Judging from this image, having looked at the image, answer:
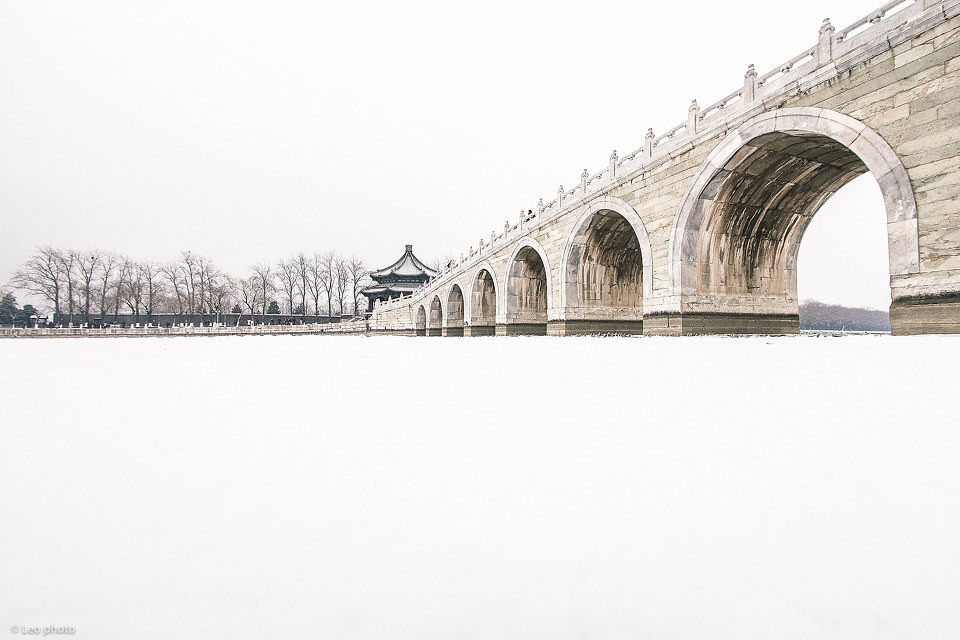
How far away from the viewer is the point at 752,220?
504 inches

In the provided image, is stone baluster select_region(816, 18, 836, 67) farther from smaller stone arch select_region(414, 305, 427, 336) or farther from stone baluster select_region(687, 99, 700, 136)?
smaller stone arch select_region(414, 305, 427, 336)

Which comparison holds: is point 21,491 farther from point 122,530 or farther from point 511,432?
point 511,432

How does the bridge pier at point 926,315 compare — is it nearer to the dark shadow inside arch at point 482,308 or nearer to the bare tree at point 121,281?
the dark shadow inside arch at point 482,308

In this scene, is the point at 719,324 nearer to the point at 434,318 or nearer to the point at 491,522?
the point at 491,522

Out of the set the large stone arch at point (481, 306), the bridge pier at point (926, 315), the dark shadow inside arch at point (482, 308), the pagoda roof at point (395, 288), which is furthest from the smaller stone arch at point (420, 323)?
the bridge pier at point (926, 315)

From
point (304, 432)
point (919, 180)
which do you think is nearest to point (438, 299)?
point (919, 180)

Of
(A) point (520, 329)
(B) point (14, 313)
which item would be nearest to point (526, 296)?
(A) point (520, 329)

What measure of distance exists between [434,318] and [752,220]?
91.0 ft

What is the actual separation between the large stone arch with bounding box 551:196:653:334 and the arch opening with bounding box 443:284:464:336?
15.6m

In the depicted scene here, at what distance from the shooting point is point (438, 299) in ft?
119

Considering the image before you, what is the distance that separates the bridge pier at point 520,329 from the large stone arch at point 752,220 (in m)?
11.3

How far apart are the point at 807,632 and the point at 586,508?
0.59 metres

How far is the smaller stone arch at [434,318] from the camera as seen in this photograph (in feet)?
122

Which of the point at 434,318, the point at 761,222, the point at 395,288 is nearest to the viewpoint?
the point at 761,222
